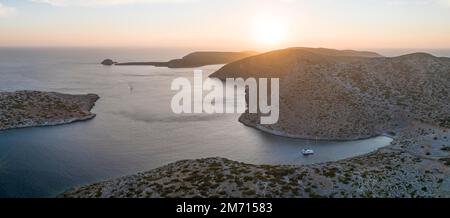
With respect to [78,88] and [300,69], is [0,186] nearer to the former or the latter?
[300,69]

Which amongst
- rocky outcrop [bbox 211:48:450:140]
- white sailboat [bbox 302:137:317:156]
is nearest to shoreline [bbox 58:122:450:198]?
white sailboat [bbox 302:137:317:156]

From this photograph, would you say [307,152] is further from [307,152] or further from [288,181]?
[288,181]

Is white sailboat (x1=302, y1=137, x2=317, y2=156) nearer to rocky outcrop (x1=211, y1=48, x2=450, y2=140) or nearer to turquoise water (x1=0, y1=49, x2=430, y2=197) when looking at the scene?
turquoise water (x1=0, y1=49, x2=430, y2=197)

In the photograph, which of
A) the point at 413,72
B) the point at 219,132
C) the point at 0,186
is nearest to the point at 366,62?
the point at 413,72

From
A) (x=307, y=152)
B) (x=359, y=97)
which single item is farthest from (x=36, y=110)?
(x=359, y=97)

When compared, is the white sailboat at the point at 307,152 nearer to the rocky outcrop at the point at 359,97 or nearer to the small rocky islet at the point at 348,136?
the small rocky islet at the point at 348,136
